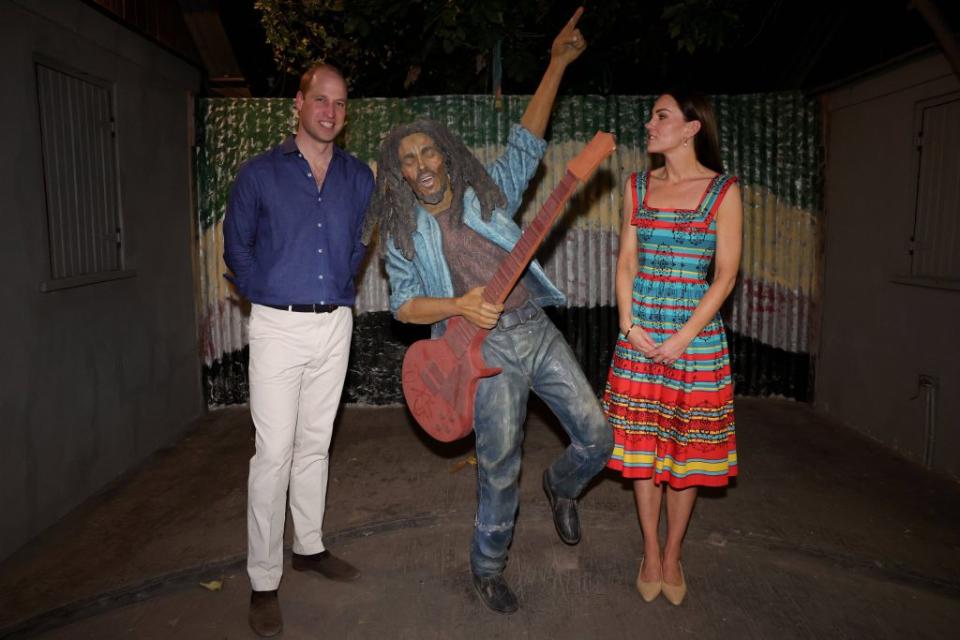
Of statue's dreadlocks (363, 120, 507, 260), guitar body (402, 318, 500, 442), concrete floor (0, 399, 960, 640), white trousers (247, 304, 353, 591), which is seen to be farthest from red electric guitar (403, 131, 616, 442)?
concrete floor (0, 399, 960, 640)

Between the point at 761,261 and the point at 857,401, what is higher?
the point at 761,261

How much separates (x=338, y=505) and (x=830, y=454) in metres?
3.66

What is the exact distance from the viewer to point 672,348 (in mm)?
3053

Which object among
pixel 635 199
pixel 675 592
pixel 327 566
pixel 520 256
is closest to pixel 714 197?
pixel 635 199

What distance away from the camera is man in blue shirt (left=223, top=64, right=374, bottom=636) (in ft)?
10.3

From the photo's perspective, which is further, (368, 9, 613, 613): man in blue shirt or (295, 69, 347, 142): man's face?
(295, 69, 347, 142): man's face

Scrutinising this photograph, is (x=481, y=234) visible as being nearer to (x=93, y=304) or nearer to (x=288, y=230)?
(x=288, y=230)

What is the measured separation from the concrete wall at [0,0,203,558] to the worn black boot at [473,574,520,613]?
8.66ft

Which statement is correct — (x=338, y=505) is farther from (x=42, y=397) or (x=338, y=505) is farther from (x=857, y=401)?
(x=857, y=401)

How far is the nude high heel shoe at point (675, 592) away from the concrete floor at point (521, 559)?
0.05 m

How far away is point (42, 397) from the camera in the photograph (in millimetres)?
4180

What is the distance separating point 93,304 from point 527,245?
337 centimetres

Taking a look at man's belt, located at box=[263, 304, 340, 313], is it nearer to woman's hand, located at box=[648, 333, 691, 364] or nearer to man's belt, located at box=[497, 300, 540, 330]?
man's belt, located at box=[497, 300, 540, 330]

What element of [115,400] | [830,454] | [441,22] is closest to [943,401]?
[830,454]
